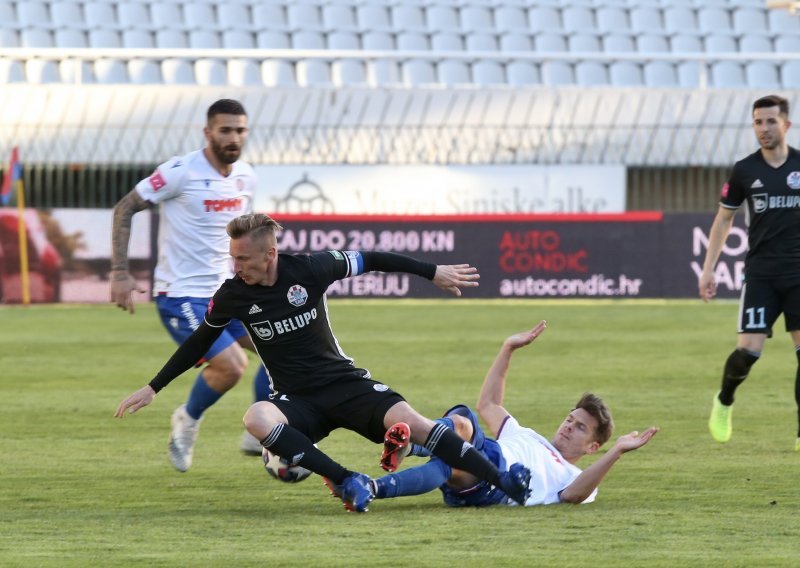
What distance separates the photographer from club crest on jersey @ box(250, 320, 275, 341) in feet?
20.6

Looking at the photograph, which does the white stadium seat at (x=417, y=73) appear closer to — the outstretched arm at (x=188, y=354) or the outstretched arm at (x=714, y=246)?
the outstretched arm at (x=714, y=246)

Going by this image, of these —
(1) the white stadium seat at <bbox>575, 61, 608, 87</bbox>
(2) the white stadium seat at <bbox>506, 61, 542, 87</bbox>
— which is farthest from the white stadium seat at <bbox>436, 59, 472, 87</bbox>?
(1) the white stadium seat at <bbox>575, 61, 608, 87</bbox>

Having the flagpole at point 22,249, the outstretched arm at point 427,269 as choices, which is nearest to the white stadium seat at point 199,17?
the flagpole at point 22,249

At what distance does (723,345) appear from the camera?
1512 cm

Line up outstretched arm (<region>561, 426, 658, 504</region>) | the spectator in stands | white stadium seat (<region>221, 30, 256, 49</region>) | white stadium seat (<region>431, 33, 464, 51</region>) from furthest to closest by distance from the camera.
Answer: white stadium seat (<region>431, 33, 464, 51</region>) < white stadium seat (<region>221, 30, 256, 49</region>) < the spectator in stands < outstretched arm (<region>561, 426, 658, 504</region>)

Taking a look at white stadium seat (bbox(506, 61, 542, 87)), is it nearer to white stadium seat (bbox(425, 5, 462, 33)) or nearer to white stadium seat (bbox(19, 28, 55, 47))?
white stadium seat (bbox(425, 5, 462, 33))

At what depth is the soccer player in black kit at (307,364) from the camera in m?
6.06

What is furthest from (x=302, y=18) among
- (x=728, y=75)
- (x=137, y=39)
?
(x=728, y=75)

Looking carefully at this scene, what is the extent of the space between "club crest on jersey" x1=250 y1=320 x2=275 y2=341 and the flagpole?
1595 centimetres

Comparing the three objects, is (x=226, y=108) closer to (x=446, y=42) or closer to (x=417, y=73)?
(x=417, y=73)

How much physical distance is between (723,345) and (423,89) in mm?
10002

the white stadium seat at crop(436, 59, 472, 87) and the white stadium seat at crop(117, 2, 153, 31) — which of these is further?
the white stadium seat at crop(117, 2, 153, 31)

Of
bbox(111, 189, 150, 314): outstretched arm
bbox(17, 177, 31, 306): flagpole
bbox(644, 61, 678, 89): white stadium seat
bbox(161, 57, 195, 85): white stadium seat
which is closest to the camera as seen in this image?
bbox(111, 189, 150, 314): outstretched arm

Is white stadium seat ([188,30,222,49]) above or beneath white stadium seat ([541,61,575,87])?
above
